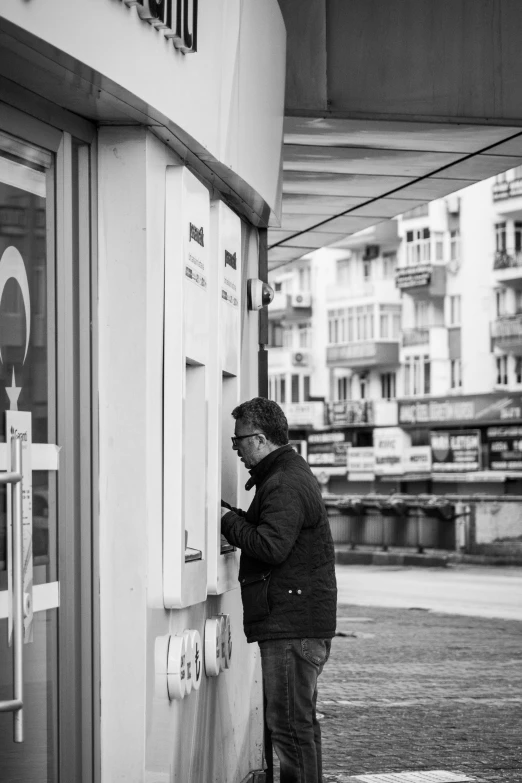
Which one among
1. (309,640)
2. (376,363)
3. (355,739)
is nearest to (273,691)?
(309,640)

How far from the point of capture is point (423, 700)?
36.1 feet

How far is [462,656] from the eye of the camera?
14406 mm

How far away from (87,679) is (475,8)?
502cm

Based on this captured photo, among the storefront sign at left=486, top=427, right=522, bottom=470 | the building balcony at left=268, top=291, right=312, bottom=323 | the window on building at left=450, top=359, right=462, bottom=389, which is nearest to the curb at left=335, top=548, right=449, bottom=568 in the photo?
the storefront sign at left=486, top=427, right=522, bottom=470

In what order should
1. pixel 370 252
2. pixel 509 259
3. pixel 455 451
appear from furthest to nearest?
pixel 370 252, pixel 455 451, pixel 509 259

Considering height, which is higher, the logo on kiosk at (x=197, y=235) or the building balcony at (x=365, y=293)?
the building balcony at (x=365, y=293)

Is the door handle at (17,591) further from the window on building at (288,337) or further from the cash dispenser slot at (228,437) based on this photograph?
the window on building at (288,337)

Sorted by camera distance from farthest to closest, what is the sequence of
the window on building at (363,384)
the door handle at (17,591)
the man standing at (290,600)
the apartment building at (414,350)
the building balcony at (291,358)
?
the building balcony at (291,358), the window on building at (363,384), the apartment building at (414,350), the man standing at (290,600), the door handle at (17,591)

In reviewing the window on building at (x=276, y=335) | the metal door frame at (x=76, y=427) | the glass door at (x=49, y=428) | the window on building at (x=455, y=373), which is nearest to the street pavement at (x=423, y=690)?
the metal door frame at (x=76, y=427)

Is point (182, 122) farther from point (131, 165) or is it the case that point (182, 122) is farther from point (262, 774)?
point (262, 774)

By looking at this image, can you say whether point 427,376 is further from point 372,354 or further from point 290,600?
point 290,600

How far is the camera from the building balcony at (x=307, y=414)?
76438 millimetres

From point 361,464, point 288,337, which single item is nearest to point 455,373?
point 361,464

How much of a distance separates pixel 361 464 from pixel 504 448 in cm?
1048
